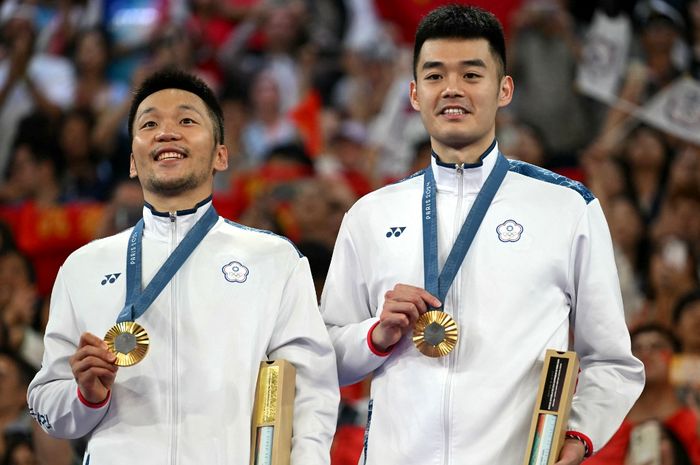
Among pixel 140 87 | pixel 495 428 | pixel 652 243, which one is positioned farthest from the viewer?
pixel 652 243

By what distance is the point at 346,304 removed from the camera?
350cm

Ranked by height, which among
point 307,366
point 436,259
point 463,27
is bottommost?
point 307,366

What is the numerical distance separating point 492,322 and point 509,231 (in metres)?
0.30

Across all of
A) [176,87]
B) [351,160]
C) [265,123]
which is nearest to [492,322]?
[176,87]

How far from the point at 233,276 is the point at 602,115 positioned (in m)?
5.11

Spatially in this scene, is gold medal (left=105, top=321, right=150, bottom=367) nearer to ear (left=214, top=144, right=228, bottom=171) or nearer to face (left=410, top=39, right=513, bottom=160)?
ear (left=214, top=144, right=228, bottom=171)

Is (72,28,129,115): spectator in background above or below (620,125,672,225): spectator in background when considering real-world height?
above

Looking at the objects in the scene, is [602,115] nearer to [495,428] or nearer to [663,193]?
[663,193]

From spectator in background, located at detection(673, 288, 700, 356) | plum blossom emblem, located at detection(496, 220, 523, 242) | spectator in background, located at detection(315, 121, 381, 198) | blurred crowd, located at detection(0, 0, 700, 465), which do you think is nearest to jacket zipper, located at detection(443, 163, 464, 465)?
plum blossom emblem, located at detection(496, 220, 523, 242)

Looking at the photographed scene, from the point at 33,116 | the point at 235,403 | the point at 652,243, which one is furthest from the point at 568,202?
the point at 33,116

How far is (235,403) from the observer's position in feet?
10.6

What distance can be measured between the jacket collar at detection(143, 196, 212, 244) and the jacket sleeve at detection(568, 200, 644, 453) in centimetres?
119

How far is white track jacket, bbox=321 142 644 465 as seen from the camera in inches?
126

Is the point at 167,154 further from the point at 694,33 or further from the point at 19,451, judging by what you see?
the point at 694,33
